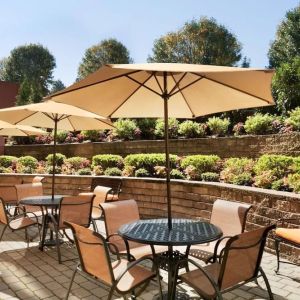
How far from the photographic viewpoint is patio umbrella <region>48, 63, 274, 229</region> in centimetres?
310

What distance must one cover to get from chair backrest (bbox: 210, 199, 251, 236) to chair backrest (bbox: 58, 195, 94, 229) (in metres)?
1.88

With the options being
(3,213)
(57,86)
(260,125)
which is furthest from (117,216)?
(57,86)

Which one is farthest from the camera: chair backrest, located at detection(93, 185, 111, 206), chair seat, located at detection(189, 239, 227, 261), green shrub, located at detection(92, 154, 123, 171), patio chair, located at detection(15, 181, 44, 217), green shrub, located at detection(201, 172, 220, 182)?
green shrub, located at detection(92, 154, 123, 171)

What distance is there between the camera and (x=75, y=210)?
5168 millimetres

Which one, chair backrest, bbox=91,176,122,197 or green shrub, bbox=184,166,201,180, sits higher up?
green shrub, bbox=184,166,201,180

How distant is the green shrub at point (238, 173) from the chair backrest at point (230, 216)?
2.19 m

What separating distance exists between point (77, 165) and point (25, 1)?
16.9ft

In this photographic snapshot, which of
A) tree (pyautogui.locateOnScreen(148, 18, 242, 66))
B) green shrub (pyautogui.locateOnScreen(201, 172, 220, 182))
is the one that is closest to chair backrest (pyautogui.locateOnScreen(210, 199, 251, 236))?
green shrub (pyautogui.locateOnScreen(201, 172, 220, 182))

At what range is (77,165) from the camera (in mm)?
11594

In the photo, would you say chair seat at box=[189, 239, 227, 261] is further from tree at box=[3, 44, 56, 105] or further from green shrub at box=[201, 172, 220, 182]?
tree at box=[3, 44, 56, 105]

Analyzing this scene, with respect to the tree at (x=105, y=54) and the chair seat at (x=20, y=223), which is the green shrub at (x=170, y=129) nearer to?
the chair seat at (x=20, y=223)

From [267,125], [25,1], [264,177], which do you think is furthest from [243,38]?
[264,177]

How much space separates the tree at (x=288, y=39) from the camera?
26.6 metres

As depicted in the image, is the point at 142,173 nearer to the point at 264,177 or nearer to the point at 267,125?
the point at 264,177
